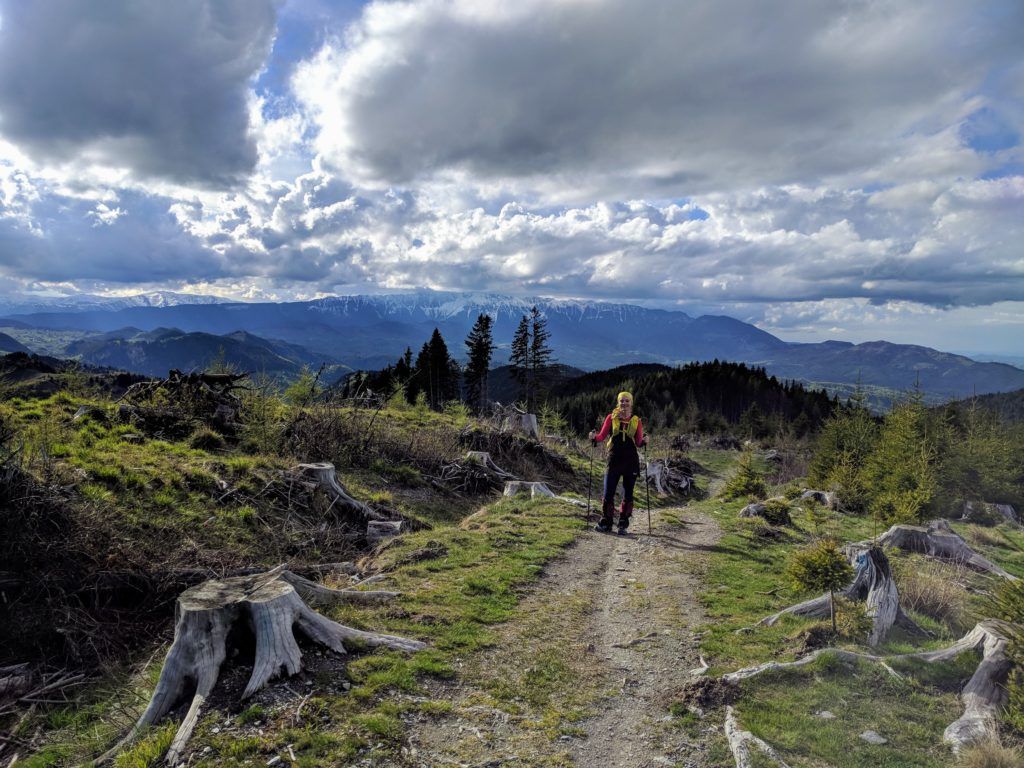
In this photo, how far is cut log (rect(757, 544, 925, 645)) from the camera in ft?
22.7

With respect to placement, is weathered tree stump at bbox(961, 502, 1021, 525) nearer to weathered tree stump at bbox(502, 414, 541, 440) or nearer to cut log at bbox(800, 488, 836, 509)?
cut log at bbox(800, 488, 836, 509)

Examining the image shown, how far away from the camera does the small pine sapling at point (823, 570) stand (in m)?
6.95

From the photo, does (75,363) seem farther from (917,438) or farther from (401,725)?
(917,438)

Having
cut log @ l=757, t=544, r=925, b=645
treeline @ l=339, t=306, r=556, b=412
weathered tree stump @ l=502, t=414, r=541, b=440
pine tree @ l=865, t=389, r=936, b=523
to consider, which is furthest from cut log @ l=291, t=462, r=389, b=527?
treeline @ l=339, t=306, r=556, b=412

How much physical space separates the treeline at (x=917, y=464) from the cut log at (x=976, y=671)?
15.2 m

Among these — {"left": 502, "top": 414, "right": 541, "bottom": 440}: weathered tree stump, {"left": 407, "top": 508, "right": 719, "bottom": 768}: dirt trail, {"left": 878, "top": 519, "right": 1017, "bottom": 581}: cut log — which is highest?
{"left": 407, "top": 508, "right": 719, "bottom": 768}: dirt trail

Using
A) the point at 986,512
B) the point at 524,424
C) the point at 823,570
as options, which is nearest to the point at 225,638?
the point at 823,570

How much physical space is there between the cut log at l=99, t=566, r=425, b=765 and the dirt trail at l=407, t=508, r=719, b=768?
53.3 inches

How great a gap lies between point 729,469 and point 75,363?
154 feet

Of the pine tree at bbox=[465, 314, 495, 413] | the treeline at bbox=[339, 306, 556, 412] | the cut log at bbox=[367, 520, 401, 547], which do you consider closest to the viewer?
the cut log at bbox=[367, 520, 401, 547]

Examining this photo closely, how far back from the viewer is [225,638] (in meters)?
5.45

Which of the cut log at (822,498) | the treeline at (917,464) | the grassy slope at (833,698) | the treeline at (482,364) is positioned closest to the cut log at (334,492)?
the grassy slope at (833,698)

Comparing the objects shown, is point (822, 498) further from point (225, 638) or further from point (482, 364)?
point (482, 364)

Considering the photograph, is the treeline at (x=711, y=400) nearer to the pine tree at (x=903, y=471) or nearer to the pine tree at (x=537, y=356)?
the pine tree at (x=537, y=356)
